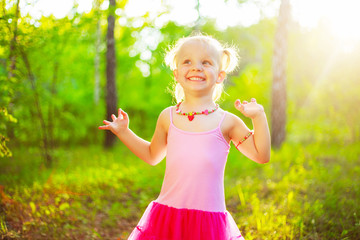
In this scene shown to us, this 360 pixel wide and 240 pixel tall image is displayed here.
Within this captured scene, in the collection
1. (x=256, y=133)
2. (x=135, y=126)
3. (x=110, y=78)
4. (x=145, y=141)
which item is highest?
(x=110, y=78)

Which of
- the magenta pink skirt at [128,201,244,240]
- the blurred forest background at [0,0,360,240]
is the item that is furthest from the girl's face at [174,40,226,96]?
the blurred forest background at [0,0,360,240]

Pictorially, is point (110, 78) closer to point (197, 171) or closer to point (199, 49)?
point (199, 49)

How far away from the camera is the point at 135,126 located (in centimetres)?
1292

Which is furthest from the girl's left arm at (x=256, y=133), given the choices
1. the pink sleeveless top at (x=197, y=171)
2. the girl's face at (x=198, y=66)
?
the girl's face at (x=198, y=66)

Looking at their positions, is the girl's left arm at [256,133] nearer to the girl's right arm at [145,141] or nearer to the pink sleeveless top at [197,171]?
the pink sleeveless top at [197,171]

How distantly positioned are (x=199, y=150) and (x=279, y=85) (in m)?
7.36

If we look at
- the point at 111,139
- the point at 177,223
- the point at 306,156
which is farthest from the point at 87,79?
the point at 177,223

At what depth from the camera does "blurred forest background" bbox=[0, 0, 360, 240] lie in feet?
12.2

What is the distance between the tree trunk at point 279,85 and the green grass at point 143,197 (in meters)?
1.28

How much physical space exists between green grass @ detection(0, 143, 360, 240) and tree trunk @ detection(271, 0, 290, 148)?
4.18 ft

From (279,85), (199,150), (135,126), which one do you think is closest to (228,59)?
(199,150)

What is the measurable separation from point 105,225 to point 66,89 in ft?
29.6

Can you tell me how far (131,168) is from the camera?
664cm

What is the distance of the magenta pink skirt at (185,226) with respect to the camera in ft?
6.23
